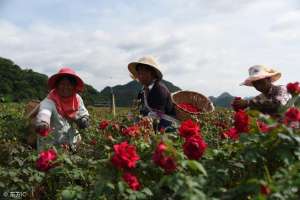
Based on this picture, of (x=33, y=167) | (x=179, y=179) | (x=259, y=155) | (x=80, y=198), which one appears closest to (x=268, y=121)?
(x=259, y=155)

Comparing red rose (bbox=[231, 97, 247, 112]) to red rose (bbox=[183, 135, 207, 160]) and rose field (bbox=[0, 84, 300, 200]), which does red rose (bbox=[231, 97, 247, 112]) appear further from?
red rose (bbox=[183, 135, 207, 160])

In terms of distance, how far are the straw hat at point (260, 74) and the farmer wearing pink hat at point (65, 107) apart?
5.43 ft

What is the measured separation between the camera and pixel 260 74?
514 centimetres

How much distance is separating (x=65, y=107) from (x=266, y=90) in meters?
1.99

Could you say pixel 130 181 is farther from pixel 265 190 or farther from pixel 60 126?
pixel 60 126

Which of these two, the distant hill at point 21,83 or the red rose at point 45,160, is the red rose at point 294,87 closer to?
the red rose at point 45,160

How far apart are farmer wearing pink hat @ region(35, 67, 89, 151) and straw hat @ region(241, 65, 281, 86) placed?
5.43 feet

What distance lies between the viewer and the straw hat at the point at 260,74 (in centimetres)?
508

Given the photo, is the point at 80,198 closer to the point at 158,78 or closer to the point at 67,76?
the point at 67,76

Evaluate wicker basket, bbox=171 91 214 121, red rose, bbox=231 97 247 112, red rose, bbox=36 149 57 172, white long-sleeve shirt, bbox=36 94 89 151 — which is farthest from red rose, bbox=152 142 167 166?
wicker basket, bbox=171 91 214 121

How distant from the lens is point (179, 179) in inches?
89.1

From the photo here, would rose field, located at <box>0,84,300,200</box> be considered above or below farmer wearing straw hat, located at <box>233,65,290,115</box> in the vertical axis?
below

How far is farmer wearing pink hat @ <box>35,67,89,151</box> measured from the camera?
16.6 feet

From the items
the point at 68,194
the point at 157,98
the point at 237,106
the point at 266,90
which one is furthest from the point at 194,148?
the point at 157,98
